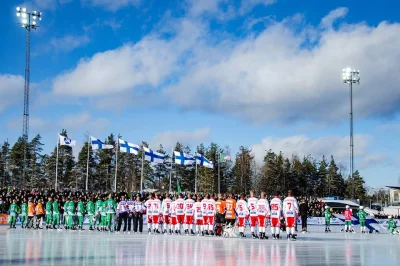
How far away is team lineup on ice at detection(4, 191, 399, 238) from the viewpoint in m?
27.1

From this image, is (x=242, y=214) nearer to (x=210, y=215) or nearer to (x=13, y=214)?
(x=210, y=215)

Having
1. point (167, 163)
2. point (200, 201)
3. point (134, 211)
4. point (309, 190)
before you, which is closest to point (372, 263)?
point (200, 201)

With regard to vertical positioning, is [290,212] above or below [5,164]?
below

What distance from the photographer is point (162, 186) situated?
113 metres

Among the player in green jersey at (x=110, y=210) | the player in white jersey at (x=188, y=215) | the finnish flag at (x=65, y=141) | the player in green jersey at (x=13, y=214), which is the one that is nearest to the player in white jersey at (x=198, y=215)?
the player in white jersey at (x=188, y=215)

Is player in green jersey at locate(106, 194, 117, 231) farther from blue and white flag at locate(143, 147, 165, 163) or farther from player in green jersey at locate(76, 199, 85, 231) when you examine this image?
blue and white flag at locate(143, 147, 165, 163)

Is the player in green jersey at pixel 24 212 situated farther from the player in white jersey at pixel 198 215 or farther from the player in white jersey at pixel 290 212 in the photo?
the player in white jersey at pixel 290 212

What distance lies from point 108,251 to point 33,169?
314 ft

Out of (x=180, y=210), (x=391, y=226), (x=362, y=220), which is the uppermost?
(x=180, y=210)

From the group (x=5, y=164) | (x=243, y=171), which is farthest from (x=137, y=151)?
(x=5, y=164)

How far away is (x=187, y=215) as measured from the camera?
1210 inches

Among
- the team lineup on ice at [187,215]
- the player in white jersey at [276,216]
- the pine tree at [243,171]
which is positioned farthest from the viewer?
the pine tree at [243,171]

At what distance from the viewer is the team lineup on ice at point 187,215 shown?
1069 inches

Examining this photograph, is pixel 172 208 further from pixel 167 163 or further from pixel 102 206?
pixel 167 163
